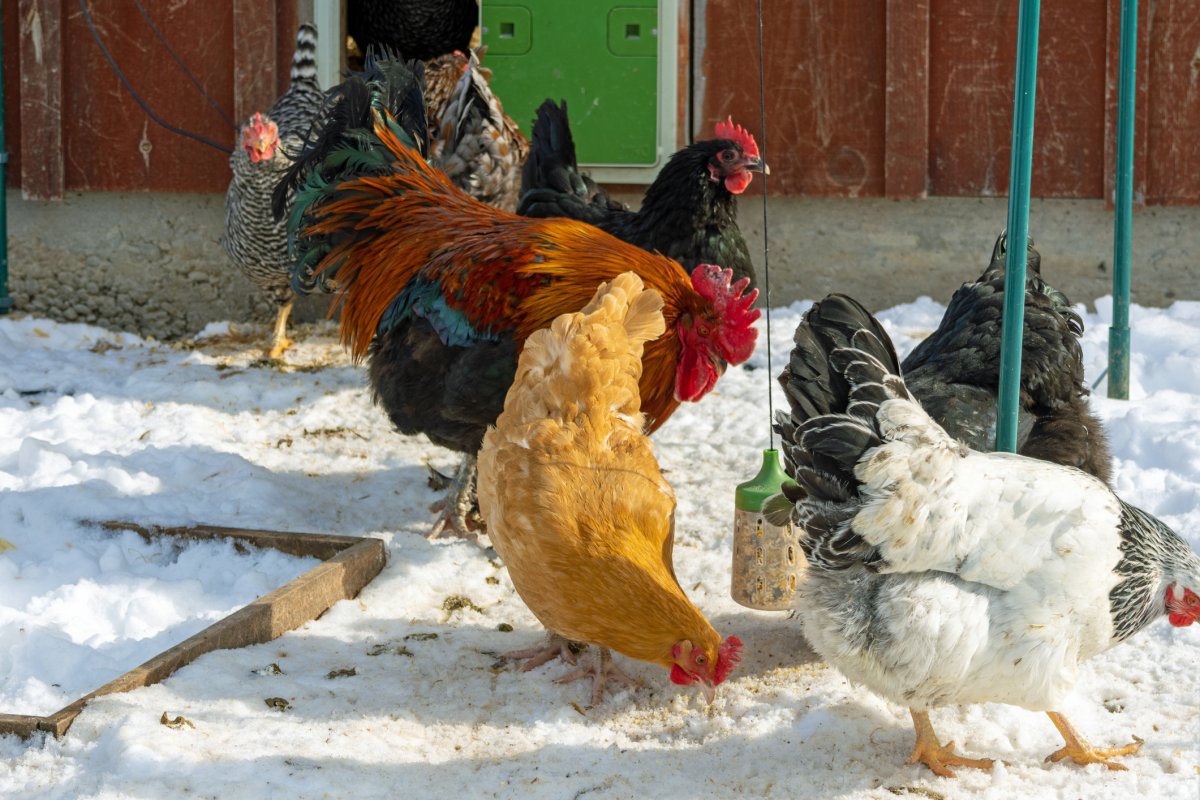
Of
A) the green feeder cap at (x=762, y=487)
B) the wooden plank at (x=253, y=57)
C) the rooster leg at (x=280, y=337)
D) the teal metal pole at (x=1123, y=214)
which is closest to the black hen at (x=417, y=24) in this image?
the wooden plank at (x=253, y=57)

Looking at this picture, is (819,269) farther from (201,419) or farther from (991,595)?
(991,595)

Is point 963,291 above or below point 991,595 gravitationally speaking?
above

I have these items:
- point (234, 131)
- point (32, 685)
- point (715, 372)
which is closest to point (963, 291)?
point (715, 372)

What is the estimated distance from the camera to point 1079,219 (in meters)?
8.05

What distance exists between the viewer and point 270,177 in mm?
7355

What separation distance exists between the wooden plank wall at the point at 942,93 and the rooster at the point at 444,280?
321 cm

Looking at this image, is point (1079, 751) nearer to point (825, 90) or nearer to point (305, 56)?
point (825, 90)

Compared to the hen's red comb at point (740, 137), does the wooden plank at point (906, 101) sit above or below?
above

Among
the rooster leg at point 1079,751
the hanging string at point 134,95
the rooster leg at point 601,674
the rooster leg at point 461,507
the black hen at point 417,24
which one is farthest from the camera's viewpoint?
the black hen at point 417,24

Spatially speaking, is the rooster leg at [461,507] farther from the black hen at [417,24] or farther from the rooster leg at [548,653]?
the black hen at [417,24]

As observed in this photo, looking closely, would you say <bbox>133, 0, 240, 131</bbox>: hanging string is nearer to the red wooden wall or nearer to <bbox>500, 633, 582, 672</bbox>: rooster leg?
the red wooden wall

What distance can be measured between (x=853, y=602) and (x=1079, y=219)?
5.87 metres

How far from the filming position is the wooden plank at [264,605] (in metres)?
3.22

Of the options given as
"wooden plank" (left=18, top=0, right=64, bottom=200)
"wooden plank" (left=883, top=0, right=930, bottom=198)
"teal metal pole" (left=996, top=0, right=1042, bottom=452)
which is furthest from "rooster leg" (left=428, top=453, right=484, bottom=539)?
"wooden plank" (left=18, top=0, right=64, bottom=200)
